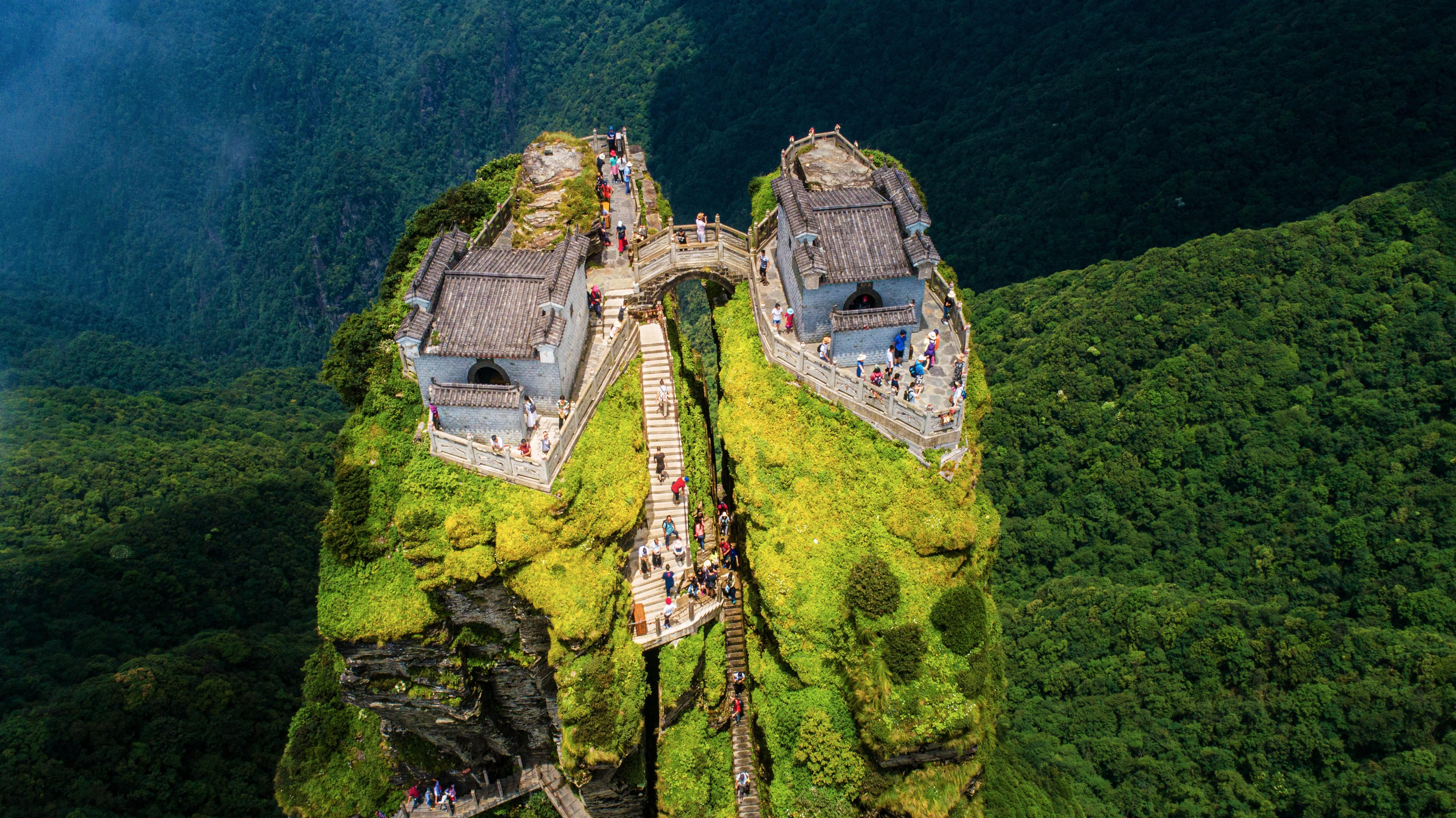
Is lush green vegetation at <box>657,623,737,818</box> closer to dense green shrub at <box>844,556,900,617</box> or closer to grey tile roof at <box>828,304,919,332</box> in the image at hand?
dense green shrub at <box>844,556,900,617</box>

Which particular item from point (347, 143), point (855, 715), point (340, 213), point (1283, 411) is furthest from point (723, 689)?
point (347, 143)

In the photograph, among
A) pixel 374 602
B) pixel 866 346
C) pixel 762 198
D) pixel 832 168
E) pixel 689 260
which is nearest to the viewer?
pixel 374 602

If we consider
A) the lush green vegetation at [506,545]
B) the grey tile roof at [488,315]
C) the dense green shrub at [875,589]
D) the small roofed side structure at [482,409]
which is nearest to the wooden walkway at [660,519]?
the lush green vegetation at [506,545]

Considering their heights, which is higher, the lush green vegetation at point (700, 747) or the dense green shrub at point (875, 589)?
the dense green shrub at point (875, 589)

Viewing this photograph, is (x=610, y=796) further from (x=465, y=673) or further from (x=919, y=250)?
(x=919, y=250)

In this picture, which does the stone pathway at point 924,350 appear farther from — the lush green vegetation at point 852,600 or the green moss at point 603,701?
the green moss at point 603,701

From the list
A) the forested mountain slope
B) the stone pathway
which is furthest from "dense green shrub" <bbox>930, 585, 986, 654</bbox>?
the forested mountain slope

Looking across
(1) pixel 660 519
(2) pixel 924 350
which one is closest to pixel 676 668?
(1) pixel 660 519
